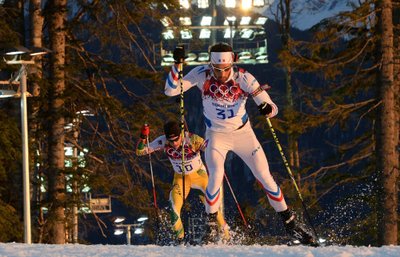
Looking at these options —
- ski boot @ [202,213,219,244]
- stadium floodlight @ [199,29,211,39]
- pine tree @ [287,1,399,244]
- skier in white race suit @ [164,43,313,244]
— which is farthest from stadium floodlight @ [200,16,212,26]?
skier in white race suit @ [164,43,313,244]

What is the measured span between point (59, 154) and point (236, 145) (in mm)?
11789

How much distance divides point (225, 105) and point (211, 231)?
1.82 meters

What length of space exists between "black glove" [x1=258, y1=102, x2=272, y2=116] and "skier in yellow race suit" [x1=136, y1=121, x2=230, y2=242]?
205cm

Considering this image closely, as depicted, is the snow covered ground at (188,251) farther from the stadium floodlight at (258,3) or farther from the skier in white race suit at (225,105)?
the stadium floodlight at (258,3)

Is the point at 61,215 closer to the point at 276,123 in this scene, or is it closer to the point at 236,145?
the point at 276,123

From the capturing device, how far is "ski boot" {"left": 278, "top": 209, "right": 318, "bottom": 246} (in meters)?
13.8

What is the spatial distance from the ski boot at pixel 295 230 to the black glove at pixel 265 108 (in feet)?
4.86

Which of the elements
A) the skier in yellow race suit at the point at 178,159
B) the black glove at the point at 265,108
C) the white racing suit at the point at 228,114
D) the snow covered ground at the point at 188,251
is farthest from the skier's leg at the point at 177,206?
the snow covered ground at the point at 188,251

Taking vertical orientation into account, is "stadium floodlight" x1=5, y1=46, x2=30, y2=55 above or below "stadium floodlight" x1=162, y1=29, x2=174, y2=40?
below

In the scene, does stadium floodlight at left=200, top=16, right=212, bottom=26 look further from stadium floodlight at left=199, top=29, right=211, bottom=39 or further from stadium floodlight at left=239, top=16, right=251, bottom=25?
stadium floodlight at left=239, top=16, right=251, bottom=25

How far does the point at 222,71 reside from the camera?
13.3 meters

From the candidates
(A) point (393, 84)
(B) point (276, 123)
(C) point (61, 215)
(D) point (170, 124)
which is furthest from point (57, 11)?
(D) point (170, 124)

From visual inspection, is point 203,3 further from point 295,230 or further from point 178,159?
point 295,230

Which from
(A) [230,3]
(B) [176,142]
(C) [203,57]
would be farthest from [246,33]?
(B) [176,142]
